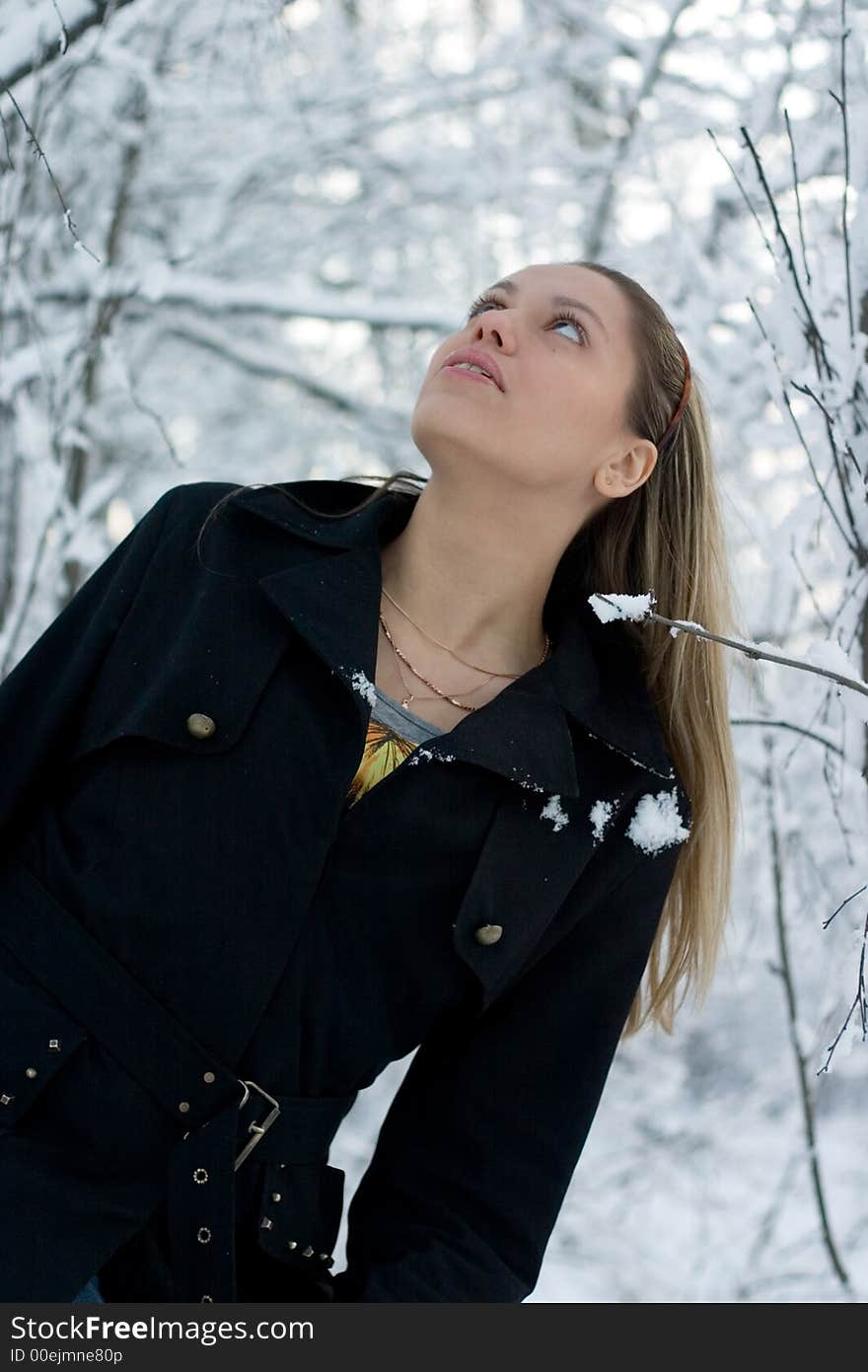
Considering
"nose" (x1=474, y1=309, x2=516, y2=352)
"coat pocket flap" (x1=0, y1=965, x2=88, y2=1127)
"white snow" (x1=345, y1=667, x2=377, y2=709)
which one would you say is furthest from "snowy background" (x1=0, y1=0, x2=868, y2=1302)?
"coat pocket flap" (x1=0, y1=965, x2=88, y2=1127)

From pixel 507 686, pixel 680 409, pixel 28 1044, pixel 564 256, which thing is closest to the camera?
pixel 28 1044

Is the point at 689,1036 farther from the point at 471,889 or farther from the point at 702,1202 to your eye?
the point at 471,889

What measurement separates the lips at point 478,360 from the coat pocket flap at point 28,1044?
974 millimetres

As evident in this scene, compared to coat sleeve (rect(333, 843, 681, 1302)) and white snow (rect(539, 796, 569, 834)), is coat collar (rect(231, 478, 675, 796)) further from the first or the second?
coat sleeve (rect(333, 843, 681, 1302))

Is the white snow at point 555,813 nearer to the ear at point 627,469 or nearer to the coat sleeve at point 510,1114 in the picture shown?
the coat sleeve at point 510,1114

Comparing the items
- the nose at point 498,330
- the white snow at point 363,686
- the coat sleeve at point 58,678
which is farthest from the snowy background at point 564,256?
the white snow at point 363,686

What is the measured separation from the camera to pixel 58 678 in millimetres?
1727

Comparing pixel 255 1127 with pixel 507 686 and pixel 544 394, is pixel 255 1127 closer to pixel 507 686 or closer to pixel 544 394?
pixel 507 686

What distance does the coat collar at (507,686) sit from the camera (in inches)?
67.9

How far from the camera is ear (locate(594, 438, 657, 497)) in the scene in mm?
1935

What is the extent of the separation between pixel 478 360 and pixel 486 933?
76cm

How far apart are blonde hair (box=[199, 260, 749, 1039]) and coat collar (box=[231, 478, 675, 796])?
1.7 inches

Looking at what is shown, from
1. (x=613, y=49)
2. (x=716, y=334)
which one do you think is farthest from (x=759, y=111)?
(x=613, y=49)

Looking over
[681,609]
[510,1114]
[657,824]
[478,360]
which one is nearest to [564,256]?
[681,609]
